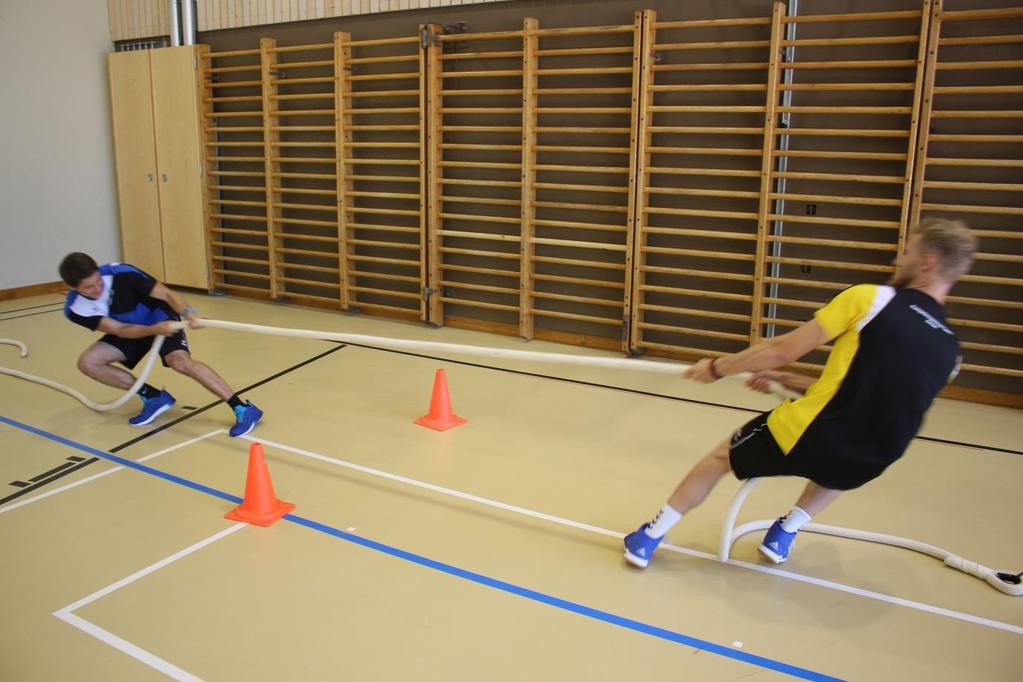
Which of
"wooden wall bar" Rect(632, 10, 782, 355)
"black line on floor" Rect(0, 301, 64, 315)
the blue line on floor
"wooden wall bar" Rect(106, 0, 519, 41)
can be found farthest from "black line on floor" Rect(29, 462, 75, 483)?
"wooden wall bar" Rect(106, 0, 519, 41)

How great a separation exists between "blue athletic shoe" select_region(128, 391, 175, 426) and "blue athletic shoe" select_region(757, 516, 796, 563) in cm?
354

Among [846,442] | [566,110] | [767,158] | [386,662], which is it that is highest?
[566,110]

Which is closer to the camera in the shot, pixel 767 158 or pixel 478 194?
pixel 767 158

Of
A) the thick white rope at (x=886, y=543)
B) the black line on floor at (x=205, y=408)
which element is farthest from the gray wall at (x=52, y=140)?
the thick white rope at (x=886, y=543)

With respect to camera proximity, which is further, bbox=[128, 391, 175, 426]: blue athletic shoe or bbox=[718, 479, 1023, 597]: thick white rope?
bbox=[128, 391, 175, 426]: blue athletic shoe

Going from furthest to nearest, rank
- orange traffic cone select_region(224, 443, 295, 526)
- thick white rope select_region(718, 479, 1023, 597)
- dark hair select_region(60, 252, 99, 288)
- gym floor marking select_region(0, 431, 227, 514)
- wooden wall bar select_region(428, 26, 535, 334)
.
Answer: wooden wall bar select_region(428, 26, 535, 334) < dark hair select_region(60, 252, 99, 288) < gym floor marking select_region(0, 431, 227, 514) < orange traffic cone select_region(224, 443, 295, 526) < thick white rope select_region(718, 479, 1023, 597)

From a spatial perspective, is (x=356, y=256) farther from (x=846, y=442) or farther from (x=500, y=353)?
(x=846, y=442)

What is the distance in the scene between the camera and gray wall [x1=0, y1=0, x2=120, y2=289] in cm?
817

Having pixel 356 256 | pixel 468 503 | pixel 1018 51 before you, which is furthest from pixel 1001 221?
pixel 356 256

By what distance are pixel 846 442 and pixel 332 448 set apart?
2.69 m

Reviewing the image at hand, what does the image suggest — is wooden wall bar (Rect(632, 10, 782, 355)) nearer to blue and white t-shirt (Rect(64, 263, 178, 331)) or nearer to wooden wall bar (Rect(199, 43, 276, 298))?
blue and white t-shirt (Rect(64, 263, 178, 331))

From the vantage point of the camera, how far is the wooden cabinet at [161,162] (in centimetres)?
835

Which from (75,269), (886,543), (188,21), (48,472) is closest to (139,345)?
(75,269)

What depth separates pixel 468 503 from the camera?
3.60 meters
